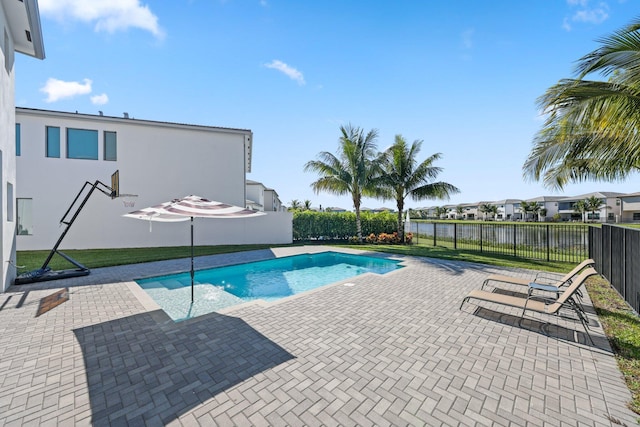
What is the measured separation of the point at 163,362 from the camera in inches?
140

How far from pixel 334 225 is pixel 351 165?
17.9ft

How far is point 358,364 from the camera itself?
3533mm

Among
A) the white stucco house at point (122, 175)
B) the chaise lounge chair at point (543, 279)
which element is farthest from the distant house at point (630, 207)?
the white stucco house at point (122, 175)

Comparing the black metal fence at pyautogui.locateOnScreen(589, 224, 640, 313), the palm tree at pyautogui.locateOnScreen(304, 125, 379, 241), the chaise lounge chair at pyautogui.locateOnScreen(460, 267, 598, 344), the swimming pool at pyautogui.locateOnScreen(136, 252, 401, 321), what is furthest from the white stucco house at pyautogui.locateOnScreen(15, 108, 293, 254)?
the black metal fence at pyautogui.locateOnScreen(589, 224, 640, 313)

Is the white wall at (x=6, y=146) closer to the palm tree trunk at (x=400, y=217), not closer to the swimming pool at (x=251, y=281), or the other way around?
the swimming pool at (x=251, y=281)

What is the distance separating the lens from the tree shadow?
2729mm

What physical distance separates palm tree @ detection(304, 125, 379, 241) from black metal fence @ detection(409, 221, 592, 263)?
19.7 feet

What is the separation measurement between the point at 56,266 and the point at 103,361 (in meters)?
9.70

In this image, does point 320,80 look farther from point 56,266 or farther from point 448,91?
point 56,266

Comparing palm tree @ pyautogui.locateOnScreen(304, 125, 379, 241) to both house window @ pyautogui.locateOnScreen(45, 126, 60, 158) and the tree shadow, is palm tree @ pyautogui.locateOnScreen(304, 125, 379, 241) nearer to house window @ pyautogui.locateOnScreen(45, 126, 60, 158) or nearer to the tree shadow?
the tree shadow

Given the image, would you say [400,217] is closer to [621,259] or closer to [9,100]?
[621,259]

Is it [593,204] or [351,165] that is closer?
[351,165]

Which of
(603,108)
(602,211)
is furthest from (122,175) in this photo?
(602,211)

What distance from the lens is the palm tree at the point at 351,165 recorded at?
1817cm
